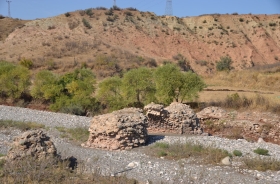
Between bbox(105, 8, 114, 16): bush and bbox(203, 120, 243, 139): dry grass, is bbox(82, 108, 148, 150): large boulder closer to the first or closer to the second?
bbox(203, 120, 243, 139): dry grass

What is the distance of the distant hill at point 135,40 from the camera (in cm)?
4209

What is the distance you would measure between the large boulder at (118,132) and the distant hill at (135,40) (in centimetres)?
2418

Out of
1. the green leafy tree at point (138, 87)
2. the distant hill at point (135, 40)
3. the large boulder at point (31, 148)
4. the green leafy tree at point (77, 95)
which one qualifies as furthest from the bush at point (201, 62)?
the large boulder at point (31, 148)

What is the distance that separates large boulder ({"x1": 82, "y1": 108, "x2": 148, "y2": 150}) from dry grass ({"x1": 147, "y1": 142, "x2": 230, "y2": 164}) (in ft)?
2.61

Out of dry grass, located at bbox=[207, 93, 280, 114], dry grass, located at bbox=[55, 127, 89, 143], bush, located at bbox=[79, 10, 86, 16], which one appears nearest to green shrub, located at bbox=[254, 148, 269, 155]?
dry grass, located at bbox=[55, 127, 89, 143]

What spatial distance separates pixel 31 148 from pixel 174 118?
7632mm

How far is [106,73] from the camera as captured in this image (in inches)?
1439

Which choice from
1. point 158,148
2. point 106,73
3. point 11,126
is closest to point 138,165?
point 158,148

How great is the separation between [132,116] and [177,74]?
25.8 feet

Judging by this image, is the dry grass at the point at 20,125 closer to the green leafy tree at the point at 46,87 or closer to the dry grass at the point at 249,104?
the green leafy tree at the point at 46,87

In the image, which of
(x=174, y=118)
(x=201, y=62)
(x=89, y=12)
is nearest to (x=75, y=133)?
(x=174, y=118)

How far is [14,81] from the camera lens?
78.9ft

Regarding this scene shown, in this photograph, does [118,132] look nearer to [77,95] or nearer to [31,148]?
[31,148]

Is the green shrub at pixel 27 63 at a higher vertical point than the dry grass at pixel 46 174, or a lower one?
higher
